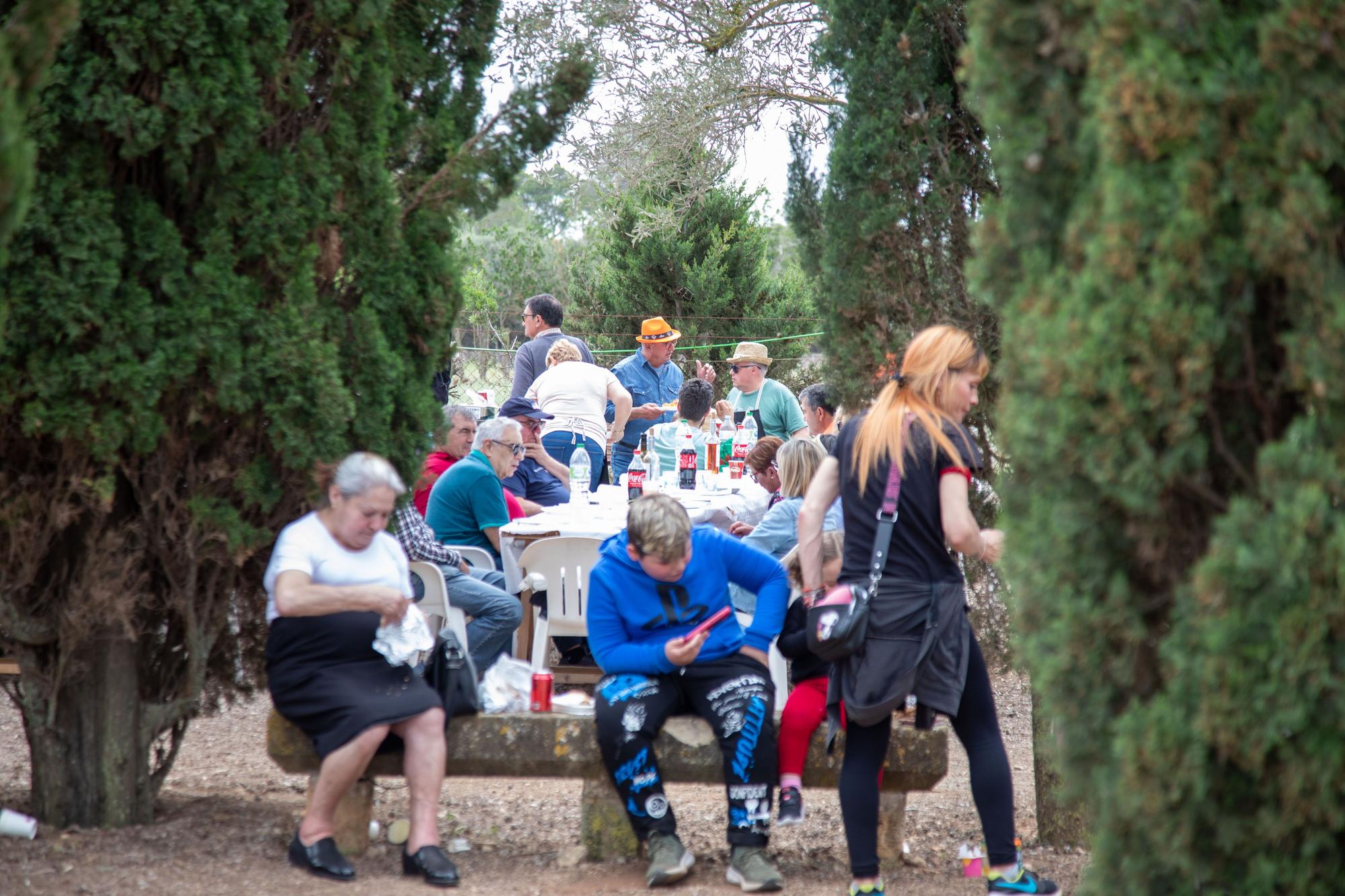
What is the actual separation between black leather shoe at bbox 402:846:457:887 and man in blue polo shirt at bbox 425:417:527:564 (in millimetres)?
2624

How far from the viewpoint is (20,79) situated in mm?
2428

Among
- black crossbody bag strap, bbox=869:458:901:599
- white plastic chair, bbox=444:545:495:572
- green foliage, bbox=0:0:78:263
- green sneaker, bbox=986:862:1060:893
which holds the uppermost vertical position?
green foliage, bbox=0:0:78:263

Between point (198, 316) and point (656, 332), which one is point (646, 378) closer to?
point (656, 332)

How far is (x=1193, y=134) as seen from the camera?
2203 mm

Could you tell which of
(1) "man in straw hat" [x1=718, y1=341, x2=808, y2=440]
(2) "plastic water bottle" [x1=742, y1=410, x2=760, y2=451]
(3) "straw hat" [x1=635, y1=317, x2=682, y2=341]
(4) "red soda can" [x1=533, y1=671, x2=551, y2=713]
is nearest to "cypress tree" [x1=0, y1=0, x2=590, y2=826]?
(4) "red soda can" [x1=533, y1=671, x2=551, y2=713]

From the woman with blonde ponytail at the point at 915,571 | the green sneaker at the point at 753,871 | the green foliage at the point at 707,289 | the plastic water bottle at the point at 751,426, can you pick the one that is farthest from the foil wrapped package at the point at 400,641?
the green foliage at the point at 707,289

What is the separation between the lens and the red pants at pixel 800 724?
4.18 m

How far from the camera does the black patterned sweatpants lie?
159 inches

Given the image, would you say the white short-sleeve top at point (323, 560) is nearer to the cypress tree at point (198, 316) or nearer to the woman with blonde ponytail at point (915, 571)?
the cypress tree at point (198, 316)

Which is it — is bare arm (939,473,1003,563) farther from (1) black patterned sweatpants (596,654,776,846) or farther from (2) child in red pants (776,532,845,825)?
(1) black patterned sweatpants (596,654,776,846)

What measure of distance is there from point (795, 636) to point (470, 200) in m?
1.85

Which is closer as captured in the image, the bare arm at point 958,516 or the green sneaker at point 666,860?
the bare arm at point 958,516

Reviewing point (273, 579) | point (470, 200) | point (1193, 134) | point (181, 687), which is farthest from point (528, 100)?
point (1193, 134)

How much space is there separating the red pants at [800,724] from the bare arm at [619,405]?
4741 mm
